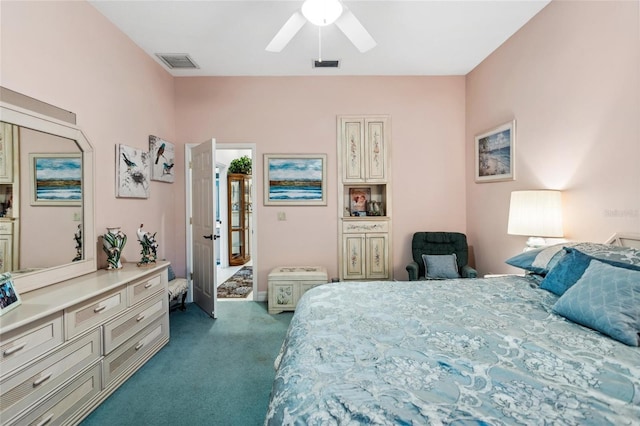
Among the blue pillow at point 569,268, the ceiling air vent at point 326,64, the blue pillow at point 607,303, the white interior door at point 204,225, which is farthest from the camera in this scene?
the ceiling air vent at point 326,64

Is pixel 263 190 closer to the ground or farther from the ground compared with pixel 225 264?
farther from the ground

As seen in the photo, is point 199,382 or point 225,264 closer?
point 199,382

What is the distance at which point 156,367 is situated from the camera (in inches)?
90.9

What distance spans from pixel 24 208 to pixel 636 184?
3.81 meters

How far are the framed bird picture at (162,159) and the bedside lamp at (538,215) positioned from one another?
145 inches

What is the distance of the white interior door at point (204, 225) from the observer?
3291mm

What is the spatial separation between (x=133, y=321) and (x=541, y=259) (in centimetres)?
304

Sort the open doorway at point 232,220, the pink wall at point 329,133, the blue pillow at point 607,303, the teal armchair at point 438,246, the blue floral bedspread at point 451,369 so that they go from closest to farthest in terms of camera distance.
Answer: the blue floral bedspread at point 451,369 → the blue pillow at point 607,303 → the teal armchair at point 438,246 → the pink wall at point 329,133 → the open doorway at point 232,220

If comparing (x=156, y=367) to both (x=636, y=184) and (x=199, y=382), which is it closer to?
(x=199, y=382)

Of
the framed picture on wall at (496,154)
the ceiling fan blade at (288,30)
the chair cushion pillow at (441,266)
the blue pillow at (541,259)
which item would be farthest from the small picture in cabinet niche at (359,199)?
the ceiling fan blade at (288,30)

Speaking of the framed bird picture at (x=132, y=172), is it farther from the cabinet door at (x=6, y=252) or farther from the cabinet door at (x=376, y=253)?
the cabinet door at (x=376, y=253)

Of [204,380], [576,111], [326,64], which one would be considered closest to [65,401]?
[204,380]

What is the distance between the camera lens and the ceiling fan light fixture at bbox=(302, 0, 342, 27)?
1811 millimetres

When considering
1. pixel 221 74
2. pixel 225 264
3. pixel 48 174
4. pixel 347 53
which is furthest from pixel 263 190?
pixel 225 264
